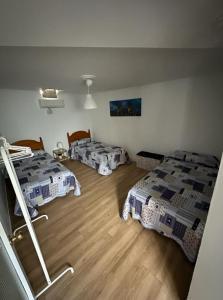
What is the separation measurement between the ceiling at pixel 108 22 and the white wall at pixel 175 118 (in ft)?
5.60

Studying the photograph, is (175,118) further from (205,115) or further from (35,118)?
(35,118)

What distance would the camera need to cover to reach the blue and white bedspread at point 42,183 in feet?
6.69

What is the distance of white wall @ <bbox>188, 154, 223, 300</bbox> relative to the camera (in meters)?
0.66

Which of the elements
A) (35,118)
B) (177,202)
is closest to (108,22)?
(177,202)

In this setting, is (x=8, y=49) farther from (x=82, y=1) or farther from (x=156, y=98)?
(x=156, y=98)

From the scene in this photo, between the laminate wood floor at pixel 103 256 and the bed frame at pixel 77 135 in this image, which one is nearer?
the laminate wood floor at pixel 103 256

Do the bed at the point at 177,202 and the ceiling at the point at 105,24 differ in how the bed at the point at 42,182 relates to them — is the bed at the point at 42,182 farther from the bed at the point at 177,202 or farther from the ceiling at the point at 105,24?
the ceiling at the point at 105,24

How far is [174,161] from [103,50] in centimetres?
219

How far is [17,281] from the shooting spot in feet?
2.72

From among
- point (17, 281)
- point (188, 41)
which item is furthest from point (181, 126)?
point (17, 281)

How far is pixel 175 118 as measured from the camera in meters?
2.81

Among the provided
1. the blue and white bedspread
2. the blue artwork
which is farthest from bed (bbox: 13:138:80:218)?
the blue artwork

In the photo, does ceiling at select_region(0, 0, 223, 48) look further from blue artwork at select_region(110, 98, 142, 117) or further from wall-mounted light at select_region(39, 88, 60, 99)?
wall-mounted light at select_region(39, 88, 60, 99)

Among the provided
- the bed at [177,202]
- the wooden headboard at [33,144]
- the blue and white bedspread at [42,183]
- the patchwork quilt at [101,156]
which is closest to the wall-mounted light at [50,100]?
the wooden headboard at [33,144]
